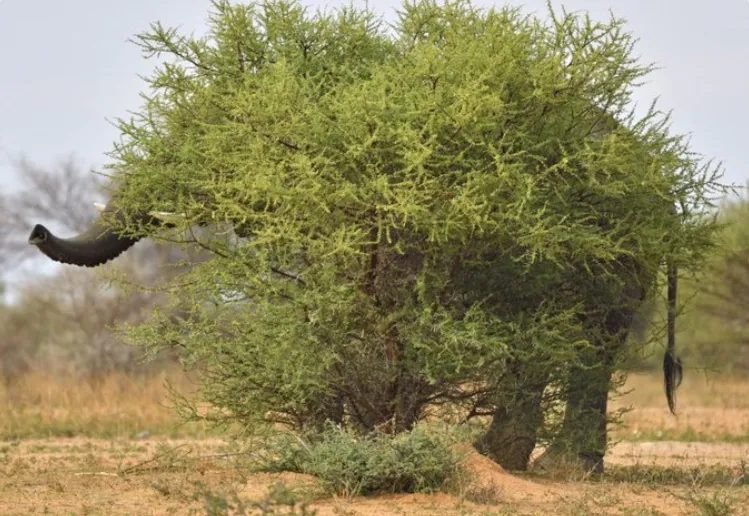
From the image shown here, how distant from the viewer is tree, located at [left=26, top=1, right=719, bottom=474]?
10.1m

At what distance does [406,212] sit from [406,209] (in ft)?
0.14

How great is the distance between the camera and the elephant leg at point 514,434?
11539 mm

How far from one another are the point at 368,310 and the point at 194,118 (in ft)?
6.99

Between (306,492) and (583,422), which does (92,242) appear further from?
(583,422)

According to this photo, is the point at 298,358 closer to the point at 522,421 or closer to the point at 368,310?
the point at 368,310

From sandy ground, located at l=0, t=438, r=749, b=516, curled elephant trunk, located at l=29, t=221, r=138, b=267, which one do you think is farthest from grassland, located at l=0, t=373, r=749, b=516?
curled elephant trunk, located at l=29, t=221, r=138, b=267

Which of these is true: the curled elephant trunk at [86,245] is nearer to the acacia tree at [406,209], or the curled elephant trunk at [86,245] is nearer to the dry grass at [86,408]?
the acacia tree at [406,209]

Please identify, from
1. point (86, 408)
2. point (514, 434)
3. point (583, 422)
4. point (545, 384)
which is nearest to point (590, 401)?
point (583, 422)

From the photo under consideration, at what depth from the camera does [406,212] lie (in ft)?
31.8

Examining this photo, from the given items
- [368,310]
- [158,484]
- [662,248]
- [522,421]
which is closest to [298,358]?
[368,310]

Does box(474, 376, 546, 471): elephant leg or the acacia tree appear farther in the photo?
box(474, 376, 546, 471): elephant leg

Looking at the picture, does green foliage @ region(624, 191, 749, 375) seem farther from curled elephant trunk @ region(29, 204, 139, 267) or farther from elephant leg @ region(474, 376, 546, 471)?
curled elephant trunk @ region(29, 204, 139, 267)

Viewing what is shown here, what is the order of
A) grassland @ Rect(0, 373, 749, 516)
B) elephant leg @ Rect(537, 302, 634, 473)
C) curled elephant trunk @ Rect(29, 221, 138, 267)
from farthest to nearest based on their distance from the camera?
elephant leg @ Rect(537, 302, 634, 473) → curled elephant trunk @ Rect(29, 221, 138, 267) → grassland @ Rect(0, 373, 749, 516)

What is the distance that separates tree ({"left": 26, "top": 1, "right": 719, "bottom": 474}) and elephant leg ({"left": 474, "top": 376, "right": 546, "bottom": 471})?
0.08 feet
